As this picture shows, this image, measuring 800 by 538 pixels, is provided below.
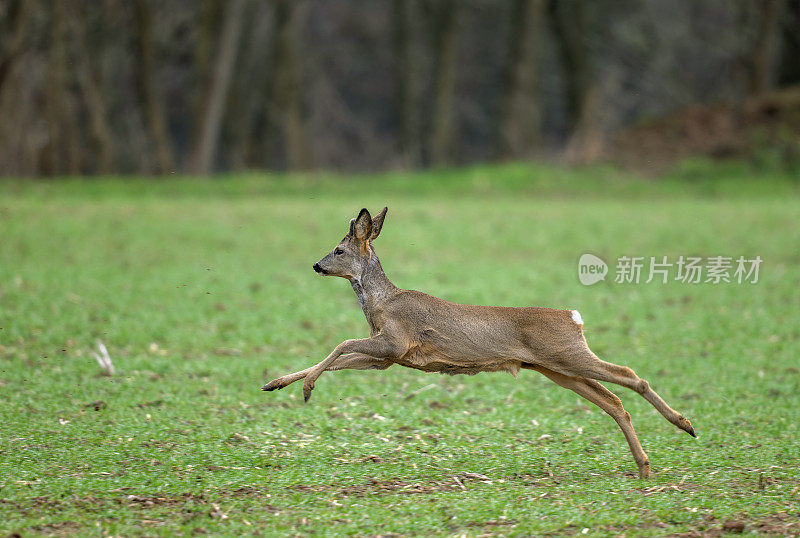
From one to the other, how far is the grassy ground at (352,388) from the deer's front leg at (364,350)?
21.0 inches

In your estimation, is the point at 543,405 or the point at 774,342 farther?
the point at 774,342

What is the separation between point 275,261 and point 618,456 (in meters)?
8.03

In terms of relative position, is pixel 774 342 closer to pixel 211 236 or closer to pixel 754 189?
pixel 211 236

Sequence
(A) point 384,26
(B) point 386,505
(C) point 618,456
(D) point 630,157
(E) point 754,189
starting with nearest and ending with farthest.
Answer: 1. (B) point 386,505
2. (C) point 618,456
3. (E) point 754,189
4. (D) point 630,157
5. (A) point 384,26

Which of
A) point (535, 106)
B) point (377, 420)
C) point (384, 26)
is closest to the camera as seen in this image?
point (377, 420)

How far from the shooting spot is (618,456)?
6.06 m

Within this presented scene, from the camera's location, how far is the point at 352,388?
781 cm

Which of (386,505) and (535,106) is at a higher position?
(535,106)

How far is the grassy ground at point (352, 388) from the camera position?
16.4 feet

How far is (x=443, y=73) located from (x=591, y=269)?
1736 cm

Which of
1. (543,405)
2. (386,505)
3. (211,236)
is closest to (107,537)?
(386,505)

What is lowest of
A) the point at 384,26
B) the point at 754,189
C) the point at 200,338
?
the point at 200,338

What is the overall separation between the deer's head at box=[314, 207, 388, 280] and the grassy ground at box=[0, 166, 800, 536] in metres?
1.07

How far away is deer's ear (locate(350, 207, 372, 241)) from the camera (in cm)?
563
